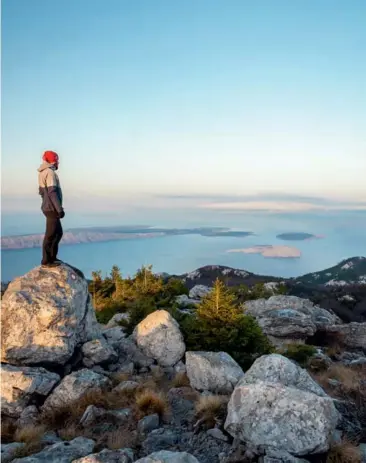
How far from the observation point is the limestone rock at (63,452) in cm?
723

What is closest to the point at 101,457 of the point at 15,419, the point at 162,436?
the point at 162,436

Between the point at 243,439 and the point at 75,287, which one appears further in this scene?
the point at 75,287

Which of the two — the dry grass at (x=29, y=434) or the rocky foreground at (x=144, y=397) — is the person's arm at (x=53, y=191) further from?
the dry grass at (x=29, y=434)

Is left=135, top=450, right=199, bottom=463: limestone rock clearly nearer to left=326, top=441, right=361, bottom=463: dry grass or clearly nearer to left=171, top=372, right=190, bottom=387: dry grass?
left=326, top=441, right=361, bottom=463: dry grass

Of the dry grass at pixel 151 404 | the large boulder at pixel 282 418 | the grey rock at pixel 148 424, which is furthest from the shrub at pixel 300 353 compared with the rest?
the grey rock at pixel 148 424

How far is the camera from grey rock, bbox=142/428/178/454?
8102mm

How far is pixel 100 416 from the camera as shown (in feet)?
30.4

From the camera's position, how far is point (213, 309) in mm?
13078

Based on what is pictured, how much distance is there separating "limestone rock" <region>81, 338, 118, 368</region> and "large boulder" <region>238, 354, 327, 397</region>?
4.97 metres

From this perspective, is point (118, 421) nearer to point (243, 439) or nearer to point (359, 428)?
point (243, 439)

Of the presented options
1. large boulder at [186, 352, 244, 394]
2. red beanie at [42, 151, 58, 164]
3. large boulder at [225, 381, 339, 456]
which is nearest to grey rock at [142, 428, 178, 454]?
large boulder at [225, 381, 339, 456]

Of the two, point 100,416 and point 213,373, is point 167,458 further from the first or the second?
point 213,373

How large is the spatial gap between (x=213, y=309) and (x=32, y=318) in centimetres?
559

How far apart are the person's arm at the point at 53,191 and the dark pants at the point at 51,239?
0.40m
